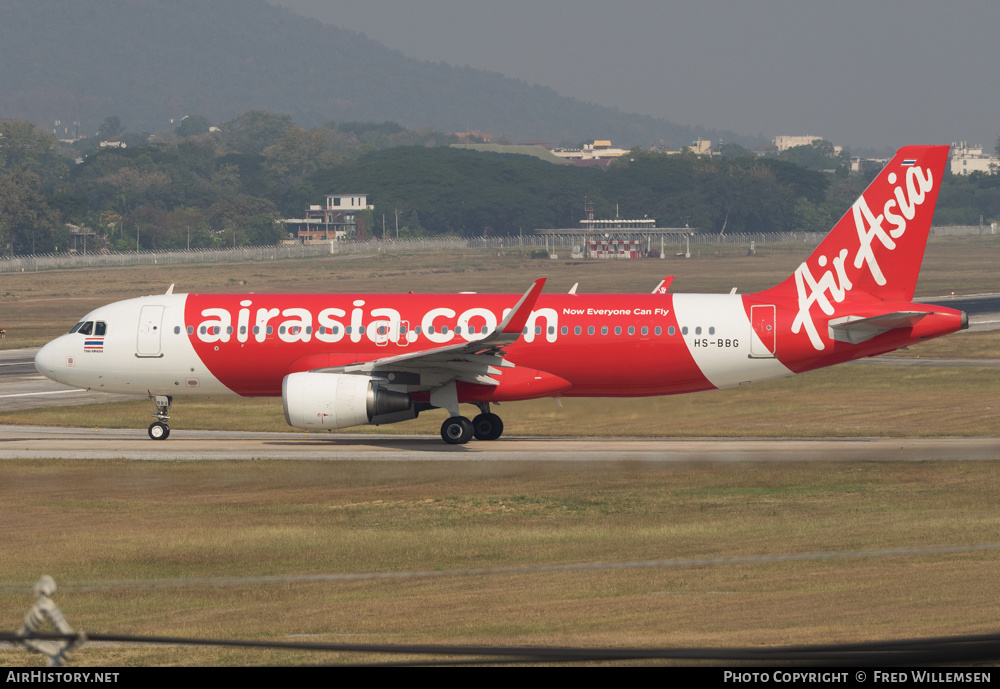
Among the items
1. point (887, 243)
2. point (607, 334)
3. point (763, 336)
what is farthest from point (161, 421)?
point (887, 243)

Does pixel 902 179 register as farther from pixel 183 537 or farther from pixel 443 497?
pixel 183 537

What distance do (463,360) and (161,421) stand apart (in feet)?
36.7

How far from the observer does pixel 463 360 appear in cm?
3747

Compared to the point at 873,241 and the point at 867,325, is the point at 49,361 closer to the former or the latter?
the point at 867,325

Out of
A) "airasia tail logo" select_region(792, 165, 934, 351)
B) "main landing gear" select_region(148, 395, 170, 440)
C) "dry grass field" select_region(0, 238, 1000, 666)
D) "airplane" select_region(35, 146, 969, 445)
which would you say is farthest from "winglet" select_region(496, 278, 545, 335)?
"main landing gear" select_region(148, 395, 170, 440)

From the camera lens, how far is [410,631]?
17297 mm

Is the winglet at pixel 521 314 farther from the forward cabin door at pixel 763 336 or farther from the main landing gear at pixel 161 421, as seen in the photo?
the main landing gear at pixel 161 421

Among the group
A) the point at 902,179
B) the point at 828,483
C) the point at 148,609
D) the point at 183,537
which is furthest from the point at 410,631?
the point at 902,179

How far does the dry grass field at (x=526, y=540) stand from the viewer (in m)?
17.5

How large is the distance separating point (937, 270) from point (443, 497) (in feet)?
498

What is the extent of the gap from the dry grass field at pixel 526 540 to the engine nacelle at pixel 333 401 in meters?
1.96

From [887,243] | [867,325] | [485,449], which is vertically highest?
[887,243]

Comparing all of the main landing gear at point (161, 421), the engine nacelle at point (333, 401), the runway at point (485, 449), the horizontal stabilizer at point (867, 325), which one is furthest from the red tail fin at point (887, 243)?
the main landing gear at point (161, 421)

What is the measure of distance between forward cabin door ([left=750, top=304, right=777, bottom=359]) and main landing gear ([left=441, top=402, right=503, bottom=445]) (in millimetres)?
8530
